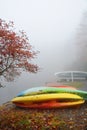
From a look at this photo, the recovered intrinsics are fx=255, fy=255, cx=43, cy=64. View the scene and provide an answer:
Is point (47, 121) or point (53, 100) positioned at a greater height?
point (53, 100)

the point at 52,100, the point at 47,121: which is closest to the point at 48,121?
the point at 47,121

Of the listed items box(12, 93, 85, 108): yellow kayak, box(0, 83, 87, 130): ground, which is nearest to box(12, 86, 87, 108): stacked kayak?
box(12, 93, 85, 108): yellow kayak

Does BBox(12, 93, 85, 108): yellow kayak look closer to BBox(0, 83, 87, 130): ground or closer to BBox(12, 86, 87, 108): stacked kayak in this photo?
BBox(12, 86, 87, 108): stacked kayak

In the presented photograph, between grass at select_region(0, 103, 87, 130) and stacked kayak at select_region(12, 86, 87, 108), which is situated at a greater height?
stacked kayak at select_region(12, 86, 87, 108)

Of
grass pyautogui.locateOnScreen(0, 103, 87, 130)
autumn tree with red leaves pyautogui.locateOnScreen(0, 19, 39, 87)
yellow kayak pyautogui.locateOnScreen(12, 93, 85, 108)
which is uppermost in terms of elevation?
autumn tree with red leaves pyautogui.locateOnScreen(0, 19, 39, 87)

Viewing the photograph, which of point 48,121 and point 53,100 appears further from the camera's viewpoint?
point 53,100

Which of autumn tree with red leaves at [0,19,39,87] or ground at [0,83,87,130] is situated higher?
autumn tree with red leaves at [0,19,39,87]

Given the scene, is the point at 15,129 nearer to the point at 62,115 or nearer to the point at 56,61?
the point at 62,115

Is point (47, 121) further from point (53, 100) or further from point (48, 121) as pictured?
point (53, 100)

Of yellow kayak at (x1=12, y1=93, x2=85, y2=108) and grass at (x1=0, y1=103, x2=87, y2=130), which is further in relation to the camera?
yellow kayak at (x1=12, y1=93, x2=85, y2=108)

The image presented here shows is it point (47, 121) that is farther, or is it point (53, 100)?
point (53, 100)

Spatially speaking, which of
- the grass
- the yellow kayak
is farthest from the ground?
the yellow kayak

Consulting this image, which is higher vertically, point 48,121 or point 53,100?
point 53,100

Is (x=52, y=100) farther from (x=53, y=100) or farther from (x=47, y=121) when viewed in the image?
(x=47, y=121)
